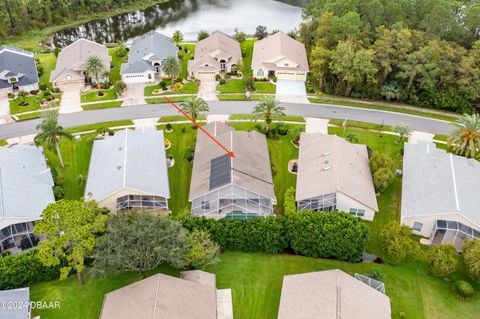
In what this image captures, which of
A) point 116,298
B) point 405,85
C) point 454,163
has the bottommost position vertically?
point 116,298

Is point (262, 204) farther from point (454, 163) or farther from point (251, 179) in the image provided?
point (454, 163)

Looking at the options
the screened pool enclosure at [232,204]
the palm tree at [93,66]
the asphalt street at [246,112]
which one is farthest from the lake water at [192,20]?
the screened pool enclosure at [232,204]

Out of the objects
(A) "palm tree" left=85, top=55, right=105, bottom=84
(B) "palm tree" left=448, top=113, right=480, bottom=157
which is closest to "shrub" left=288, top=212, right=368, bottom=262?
(B) "palm tree" left=448, top=113, right=480, bottom=157

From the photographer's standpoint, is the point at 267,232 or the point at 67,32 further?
the point at 67,32

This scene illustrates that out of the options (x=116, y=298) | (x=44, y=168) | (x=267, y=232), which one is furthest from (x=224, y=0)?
(x=116, y=298)

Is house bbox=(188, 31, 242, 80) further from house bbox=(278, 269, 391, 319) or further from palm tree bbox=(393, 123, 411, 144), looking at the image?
house bbox=(278, 269, 391, 319)

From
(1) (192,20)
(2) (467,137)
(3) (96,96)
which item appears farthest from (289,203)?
(1) (192,20)
